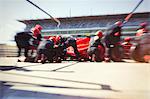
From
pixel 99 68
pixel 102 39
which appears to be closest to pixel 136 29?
pixel 102 39

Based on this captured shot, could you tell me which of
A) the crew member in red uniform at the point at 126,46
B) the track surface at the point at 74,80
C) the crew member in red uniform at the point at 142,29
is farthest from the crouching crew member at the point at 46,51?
the crew member in red uniform at the point at 142,29

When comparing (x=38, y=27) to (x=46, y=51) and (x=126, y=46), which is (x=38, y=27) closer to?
(x=46, y=51)

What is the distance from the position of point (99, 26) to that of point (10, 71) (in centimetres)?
95

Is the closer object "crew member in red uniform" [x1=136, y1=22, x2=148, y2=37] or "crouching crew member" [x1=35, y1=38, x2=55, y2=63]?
"crew member in red uniform" [x1=136, y1=22, x2=148, y2=37]

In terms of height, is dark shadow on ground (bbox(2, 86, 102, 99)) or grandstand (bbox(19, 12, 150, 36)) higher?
grandstand (bbox(19, 12, 150, 36))

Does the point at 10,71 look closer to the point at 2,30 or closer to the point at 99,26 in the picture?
the point at 2,30

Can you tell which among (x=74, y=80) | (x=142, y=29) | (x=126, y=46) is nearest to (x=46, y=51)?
(x=74, y=80)

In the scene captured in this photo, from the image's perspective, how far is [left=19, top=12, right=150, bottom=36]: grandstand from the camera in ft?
7.39

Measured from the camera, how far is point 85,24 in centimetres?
235

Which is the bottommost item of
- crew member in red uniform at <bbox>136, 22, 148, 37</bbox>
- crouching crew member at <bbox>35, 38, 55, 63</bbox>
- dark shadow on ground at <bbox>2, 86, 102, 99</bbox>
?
dark shadow on ground at <bbox>2, 86, 102, 99</bbox>

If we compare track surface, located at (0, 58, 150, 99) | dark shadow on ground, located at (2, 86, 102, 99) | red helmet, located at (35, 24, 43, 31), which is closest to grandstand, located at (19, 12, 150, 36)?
red helmet, located at (35, 24, 43, 31)

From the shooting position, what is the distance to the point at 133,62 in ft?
7.56

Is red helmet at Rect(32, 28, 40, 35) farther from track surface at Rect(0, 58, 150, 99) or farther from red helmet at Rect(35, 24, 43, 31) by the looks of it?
track surface at Rect(0, 58, 150, 99)

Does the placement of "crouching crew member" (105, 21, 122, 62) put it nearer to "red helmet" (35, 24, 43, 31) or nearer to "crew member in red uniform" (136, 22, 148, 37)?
"crew member in red uniform" (136, 22, 148, 37)
